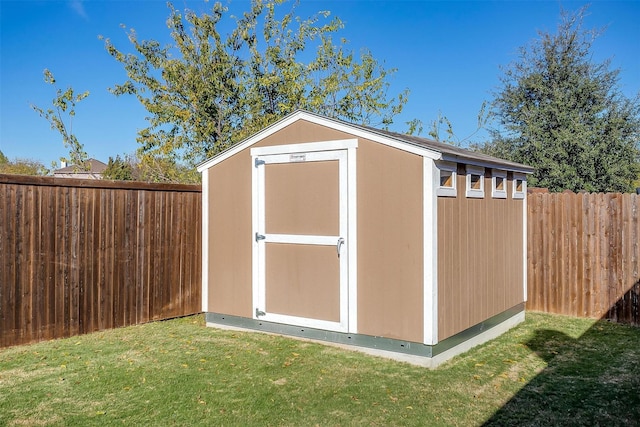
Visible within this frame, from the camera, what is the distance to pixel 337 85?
1223 cm

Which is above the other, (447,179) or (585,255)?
(447,179)

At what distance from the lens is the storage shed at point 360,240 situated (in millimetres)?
4727

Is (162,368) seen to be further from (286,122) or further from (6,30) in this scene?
(6,30)

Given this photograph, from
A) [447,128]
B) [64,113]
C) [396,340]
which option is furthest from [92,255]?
[447,128]

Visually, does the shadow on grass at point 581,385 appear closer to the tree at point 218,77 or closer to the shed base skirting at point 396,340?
the shed base skirting at point 396,340

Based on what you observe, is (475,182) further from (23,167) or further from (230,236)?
(23,167)

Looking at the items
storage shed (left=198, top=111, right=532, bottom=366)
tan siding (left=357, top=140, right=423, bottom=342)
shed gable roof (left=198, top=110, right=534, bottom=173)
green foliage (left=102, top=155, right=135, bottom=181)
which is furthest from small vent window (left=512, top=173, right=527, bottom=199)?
green foliage (left=102, top=155, right=135, bottom=181)

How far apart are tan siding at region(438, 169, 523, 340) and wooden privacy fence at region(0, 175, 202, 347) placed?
3.82 metres

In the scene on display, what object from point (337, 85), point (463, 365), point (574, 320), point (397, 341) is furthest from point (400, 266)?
point (337, 85)

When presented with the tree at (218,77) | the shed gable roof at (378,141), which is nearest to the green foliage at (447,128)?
the tree at (218,77)

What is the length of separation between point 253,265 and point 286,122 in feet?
5.75

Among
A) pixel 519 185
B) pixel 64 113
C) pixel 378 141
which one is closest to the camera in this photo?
pixel 378 141

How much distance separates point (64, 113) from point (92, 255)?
20.4 ft

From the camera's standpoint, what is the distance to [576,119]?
12.4 metres
